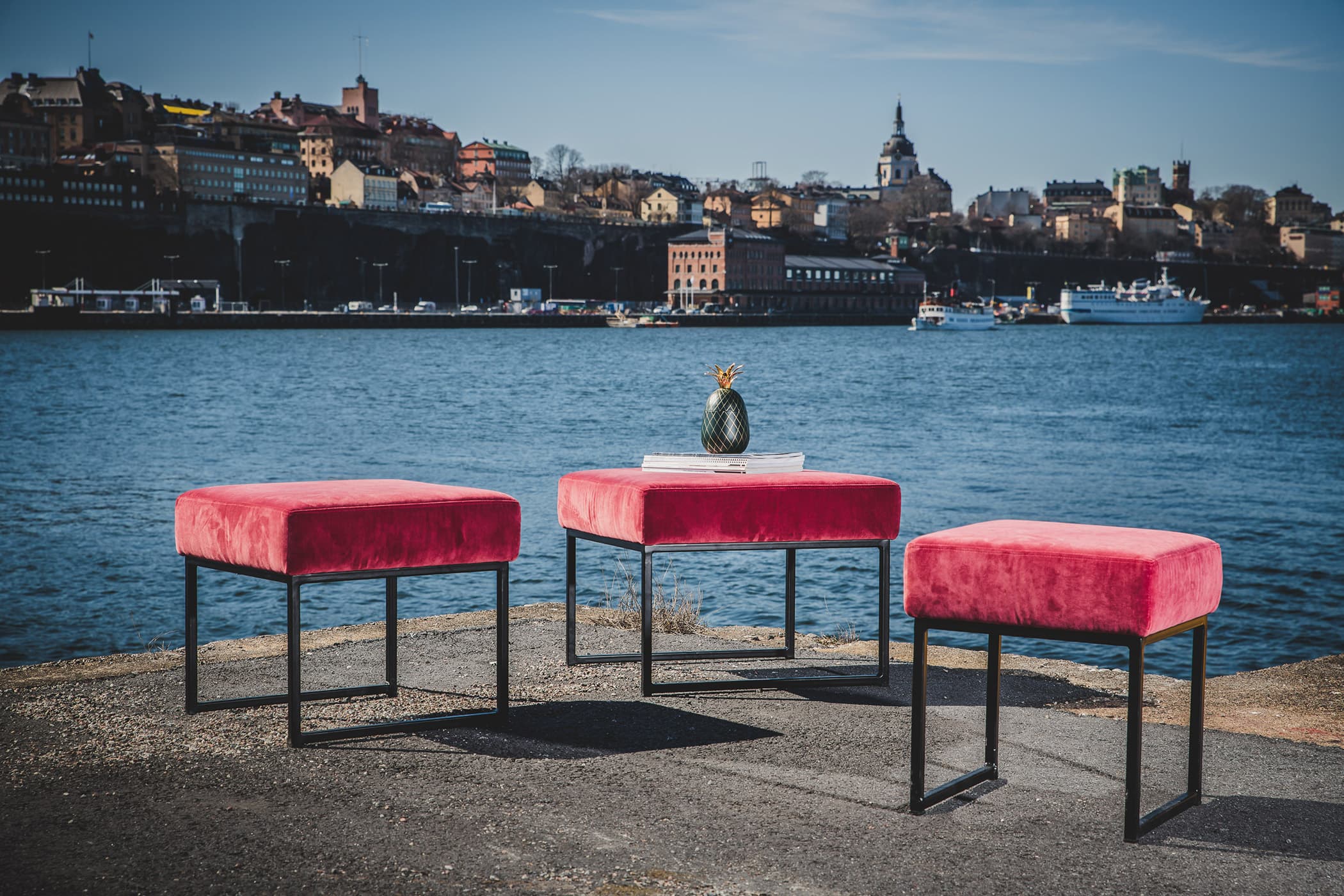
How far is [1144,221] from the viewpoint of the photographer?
151 meters

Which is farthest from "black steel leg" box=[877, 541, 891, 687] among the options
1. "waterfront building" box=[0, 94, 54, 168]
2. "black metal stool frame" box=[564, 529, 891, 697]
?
"waterfront building" box=[0, 94, 54, 168]

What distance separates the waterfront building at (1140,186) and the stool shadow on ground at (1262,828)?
564 feet

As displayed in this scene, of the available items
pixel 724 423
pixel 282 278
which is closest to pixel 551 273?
pixel 282 278

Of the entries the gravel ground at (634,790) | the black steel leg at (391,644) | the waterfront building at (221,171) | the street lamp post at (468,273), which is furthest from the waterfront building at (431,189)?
the gravel ground at (634,790)

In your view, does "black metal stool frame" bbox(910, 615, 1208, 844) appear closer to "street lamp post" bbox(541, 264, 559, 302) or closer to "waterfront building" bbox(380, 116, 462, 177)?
"street lamp post" bbox(541, 264, 559, 302)

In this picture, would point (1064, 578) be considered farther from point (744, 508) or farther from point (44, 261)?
point (44, 261)

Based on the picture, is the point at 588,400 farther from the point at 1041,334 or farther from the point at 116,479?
the point at 1041,334

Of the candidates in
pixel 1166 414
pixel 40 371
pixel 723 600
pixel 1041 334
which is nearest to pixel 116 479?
pixel 723 600

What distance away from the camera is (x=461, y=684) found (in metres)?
3.73

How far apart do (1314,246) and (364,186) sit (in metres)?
115

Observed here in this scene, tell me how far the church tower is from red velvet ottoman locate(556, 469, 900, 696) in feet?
560

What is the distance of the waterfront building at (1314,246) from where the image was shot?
527ft

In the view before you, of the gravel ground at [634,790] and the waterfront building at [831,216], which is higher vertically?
the waterfront building at [831,216]

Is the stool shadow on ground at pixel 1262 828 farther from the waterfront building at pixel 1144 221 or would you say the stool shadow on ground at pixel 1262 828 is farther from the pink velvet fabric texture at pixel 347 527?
the waterfront building at pixel 1144 221
